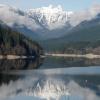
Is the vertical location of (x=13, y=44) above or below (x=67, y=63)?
above

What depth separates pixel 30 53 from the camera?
192 metres

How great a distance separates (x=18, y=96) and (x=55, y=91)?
22.4 ft

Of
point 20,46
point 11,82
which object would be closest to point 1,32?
point 20,46

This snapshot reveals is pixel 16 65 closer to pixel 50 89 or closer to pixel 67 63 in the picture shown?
pixel 67 63

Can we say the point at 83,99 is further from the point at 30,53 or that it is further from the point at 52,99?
the point at 30,53

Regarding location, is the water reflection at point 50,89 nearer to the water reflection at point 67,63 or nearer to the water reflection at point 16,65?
the water reflection at point 16,65

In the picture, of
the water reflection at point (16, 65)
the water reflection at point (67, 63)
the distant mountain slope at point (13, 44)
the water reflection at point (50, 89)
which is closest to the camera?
the water reflection at point (50, 89)

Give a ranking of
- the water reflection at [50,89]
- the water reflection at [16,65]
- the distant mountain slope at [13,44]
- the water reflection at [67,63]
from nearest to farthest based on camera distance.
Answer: the water reflection at [50,89], the water reflection at [16,65], the water reflection at [67,63], the distant mountain slope at [13,44]

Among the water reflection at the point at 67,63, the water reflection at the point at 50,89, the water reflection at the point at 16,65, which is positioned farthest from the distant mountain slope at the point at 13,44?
the water reflection at the point at 50,89

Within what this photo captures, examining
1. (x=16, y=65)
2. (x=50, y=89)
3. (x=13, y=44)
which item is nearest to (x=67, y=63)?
Result: (x=16, y=65)

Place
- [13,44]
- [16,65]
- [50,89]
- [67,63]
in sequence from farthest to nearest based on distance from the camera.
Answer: [13,44] < [67,63] < [16,65] < [50,89]

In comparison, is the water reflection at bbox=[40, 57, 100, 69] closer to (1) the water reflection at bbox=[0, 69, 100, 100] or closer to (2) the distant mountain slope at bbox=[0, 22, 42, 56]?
(2) the distant mountain slope at bbox=[0, 22, 42, 56]

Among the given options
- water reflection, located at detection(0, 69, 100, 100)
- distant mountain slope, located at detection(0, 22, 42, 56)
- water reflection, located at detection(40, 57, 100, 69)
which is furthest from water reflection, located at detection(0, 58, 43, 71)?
distant mountain slope, located at detection(0, 22, 42, 56)

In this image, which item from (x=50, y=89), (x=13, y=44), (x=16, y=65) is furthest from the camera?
(x=13, y=44)
